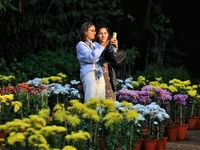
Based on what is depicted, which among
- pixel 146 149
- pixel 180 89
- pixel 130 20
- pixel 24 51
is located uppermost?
pixel 130 20

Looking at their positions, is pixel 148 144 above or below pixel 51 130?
below

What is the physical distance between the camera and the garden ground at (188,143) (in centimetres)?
792

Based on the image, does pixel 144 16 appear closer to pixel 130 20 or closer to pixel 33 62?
pixel 130 20

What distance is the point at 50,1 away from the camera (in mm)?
13992

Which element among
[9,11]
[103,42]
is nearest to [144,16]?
[9,11]

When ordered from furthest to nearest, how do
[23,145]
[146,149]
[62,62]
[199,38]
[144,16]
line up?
1. [144,16]
2. [199,38]
3. [62,62]
4. [146,149]
5. [23,145]

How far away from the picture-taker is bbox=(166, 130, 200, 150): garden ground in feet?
26.0

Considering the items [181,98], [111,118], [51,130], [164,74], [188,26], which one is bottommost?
[51,130]

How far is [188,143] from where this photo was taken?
837 cm

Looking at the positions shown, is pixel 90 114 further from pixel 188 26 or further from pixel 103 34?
pixel 188 26

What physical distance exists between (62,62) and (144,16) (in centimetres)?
559

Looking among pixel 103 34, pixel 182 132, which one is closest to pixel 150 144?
pixel 103 34

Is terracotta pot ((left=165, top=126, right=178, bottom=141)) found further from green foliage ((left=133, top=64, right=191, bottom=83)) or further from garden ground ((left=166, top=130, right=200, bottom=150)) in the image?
green foliage ((left=133, top=64, right=191, bottom=83))

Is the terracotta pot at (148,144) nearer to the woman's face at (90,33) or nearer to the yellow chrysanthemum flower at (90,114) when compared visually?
the woman's face at (90,33)
